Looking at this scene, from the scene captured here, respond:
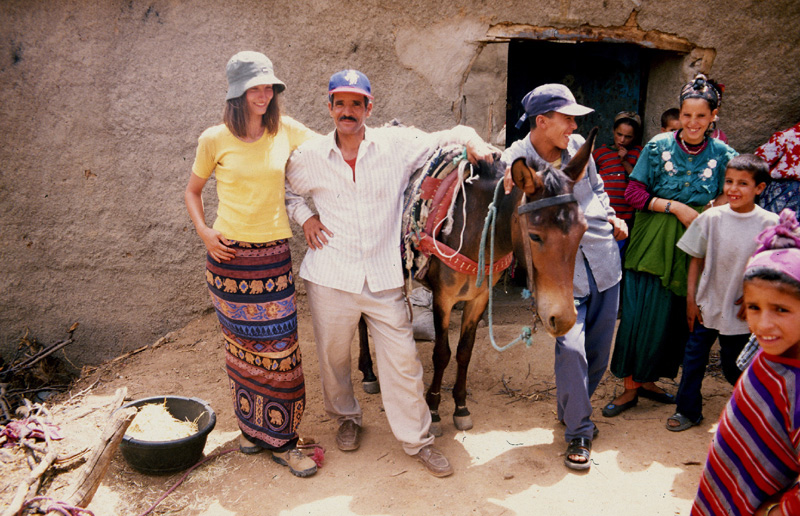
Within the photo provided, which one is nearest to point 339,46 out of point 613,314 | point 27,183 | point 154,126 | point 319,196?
point 154,126

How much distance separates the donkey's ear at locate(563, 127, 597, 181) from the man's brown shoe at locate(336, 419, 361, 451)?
2.02m

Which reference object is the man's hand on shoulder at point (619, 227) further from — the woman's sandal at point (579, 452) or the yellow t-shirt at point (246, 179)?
the yellow t-shirt at point (246, 179)

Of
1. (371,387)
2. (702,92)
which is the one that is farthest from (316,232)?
(702,92)

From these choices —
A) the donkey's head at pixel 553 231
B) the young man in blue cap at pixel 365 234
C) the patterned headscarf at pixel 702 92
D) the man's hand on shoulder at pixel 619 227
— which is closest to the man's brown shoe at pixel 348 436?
the young man in blue cap at pixel 365 234

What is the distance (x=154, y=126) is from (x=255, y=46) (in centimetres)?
106

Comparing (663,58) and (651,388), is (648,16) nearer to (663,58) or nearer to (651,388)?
(663,58)

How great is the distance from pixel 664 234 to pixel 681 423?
1.21 m

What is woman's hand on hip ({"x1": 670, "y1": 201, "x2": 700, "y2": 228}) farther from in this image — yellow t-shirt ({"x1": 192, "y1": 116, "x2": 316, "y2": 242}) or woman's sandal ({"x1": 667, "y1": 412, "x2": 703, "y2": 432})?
yellow t-shirt ({"x1": 192, "y1": 116, "x2": 316, "y2": 242})

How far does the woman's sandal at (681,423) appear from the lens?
11.8ft

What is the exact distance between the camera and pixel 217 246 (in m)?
3.04

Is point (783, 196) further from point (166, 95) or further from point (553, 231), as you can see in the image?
point (166, 95)

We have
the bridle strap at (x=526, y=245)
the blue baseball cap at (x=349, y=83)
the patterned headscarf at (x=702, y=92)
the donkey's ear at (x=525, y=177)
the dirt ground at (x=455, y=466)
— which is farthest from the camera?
the patterned headscarf at (x=702, y=92)

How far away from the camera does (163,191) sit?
474 cm

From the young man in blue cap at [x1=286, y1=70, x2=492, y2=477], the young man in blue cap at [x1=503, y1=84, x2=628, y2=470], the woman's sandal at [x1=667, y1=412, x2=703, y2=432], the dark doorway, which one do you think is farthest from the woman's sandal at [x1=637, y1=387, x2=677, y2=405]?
the dark doorway
